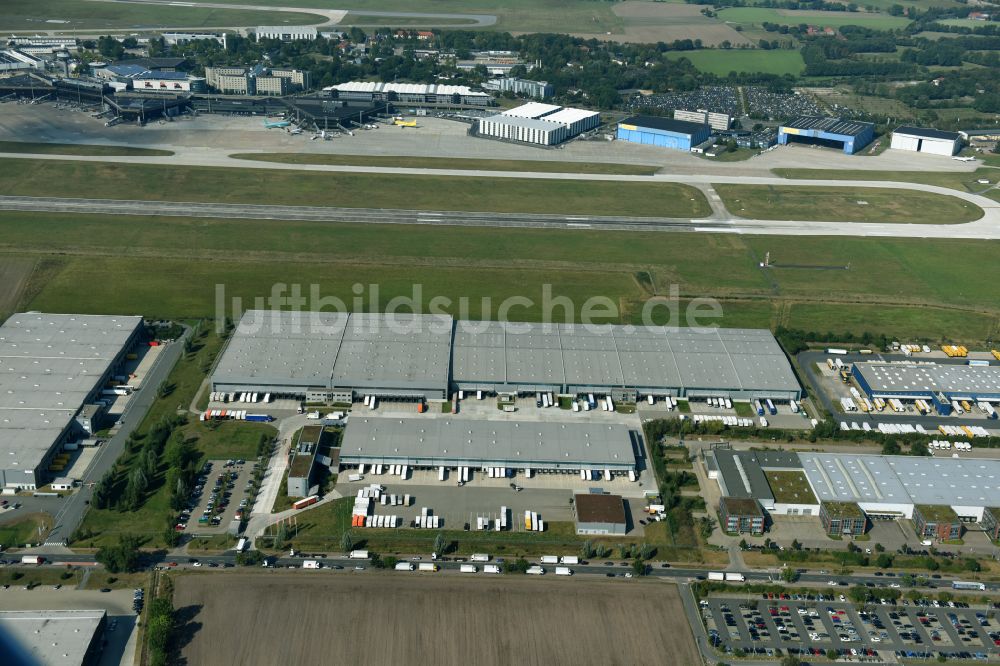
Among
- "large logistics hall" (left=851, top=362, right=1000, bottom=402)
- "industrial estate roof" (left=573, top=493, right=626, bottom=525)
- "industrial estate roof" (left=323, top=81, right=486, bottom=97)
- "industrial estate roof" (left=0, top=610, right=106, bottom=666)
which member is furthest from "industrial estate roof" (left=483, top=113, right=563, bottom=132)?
"industrial estate roof" (left=0, top=610, right=106, bottom=666)

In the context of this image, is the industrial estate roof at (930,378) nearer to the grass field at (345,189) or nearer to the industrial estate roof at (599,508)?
the industrial estate roof at (599,508)

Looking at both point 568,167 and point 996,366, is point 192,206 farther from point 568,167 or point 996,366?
point 996,366

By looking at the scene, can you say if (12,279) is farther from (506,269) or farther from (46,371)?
(506,269)

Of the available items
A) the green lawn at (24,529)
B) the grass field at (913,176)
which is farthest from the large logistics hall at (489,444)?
the grass field at (913,176)

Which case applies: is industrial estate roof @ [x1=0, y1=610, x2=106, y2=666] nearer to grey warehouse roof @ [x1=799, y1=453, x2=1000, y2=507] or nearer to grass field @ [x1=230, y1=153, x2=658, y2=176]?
grey warehouse roof @ [x1=799, y1=453, x2=1000, y2=507]

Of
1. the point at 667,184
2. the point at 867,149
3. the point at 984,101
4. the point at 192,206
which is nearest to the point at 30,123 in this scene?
the point at 192,206

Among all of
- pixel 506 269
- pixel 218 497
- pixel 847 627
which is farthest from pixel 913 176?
pixel 218 497
